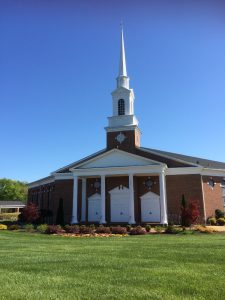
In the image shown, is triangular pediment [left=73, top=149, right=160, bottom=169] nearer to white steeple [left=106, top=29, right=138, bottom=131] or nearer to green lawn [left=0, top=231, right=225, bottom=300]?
white steeple [left=106, top=29, right=138, bottom=131]

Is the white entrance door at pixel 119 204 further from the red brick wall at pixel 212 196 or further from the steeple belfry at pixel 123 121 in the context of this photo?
the red brick wall at pixel 212 196

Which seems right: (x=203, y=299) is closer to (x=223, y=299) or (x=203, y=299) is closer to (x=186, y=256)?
(x=223, y=299)

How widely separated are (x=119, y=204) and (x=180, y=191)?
721cm

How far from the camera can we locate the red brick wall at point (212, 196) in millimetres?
37406

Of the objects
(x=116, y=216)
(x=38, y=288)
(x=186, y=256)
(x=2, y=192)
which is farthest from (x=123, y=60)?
(x=2, y=192)

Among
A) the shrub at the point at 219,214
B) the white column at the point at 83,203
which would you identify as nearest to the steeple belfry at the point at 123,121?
the white column at the point at 83,203

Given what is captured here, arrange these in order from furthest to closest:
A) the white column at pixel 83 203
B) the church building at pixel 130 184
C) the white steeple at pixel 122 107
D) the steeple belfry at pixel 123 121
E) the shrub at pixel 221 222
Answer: the white steeple at pixel 122 107 < the steeple belfry at pixel 123 121 < the white column at pixel 83 203 < the church building at pixel 130 184 < the shrub at pixel 221 222

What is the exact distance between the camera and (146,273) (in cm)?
885

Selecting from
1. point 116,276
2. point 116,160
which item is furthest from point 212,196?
point 116,276

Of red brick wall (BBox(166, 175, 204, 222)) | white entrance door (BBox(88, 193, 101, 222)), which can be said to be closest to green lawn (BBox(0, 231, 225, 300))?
red brick wall (BBox(166, 175, 204, 222))

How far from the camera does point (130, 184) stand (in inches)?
1426

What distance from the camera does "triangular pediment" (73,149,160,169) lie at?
36.8 metres

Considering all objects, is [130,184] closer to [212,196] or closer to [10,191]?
[212,196]

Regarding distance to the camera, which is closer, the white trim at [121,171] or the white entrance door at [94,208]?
the white trim at [121,171]
